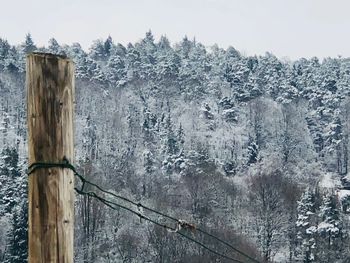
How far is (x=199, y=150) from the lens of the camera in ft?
214

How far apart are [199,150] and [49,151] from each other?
6233 cm

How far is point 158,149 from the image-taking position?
78.5m

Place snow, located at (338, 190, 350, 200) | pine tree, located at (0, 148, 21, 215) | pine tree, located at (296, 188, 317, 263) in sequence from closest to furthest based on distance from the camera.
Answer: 1. pine tree, located at (296, 188, 317, 263)
2. pine tree, located at (0, 148, 21, 215)
3. snow, located at (338, 190, 350, 200)

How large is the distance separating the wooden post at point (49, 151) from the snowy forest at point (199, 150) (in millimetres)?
33891

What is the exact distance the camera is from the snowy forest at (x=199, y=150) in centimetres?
4394

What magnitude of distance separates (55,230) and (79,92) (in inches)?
3611

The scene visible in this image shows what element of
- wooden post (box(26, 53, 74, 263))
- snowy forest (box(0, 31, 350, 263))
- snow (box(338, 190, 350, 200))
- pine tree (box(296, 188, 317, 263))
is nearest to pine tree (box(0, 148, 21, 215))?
snowy forest (box(0, 31, 350, 263))

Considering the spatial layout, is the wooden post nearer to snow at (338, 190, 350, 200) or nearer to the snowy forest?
the snowy forest

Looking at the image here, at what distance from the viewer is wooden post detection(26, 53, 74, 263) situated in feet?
10.00

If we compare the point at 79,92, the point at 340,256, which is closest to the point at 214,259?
the point at 340,256

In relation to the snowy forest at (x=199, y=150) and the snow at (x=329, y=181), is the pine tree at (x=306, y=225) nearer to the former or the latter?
the snowy forest at (x=199, y=150)

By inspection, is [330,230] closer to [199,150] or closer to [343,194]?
[343,194]

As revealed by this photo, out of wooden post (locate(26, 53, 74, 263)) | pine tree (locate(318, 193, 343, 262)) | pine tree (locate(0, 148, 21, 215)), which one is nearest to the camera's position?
wooden post (locate(26, 53, 74, 263))

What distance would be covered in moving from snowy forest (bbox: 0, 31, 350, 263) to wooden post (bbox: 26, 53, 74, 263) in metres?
33.9
